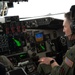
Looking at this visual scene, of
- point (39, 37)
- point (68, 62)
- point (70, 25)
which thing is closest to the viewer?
point (68, 62)

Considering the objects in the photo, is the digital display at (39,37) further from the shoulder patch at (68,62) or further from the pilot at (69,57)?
the shoulder patch at (68,62)

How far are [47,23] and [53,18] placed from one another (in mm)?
164

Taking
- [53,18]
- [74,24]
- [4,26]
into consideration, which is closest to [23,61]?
[4,26]

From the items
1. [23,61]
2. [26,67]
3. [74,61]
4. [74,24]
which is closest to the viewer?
[74,61]

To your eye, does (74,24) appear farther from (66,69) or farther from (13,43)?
(13,43)

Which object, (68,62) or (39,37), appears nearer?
(68,62)

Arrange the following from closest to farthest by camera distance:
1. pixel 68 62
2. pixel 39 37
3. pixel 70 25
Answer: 1. pixel 68 62
2. pixel 70 25
3. pixel 39 37

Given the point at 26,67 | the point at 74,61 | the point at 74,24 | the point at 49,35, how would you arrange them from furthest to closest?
the point at 49,35
the point at 26,67
the point at 74,24
the point at 74,61

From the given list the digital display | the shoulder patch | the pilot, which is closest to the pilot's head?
the pilot

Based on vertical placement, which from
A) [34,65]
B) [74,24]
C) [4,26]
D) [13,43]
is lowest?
[34,65]

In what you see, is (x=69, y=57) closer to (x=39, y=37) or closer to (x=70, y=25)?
(x=70, y=25)

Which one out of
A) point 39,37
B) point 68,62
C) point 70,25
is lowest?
point 39,37

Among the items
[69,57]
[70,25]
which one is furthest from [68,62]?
[70,25]

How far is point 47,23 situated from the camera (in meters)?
4.41
